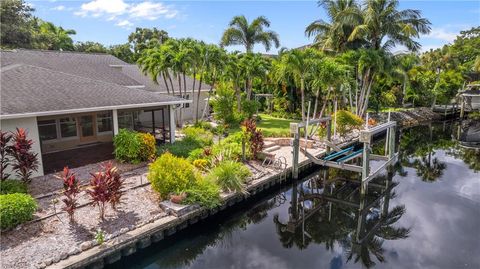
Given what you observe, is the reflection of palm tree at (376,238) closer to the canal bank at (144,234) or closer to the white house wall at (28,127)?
the canal bank at (144,234)

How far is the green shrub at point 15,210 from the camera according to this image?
7.83m

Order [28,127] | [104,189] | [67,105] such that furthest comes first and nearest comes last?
[67,105] < [28,127] < [104,189]

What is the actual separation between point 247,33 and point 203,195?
26.3 meters

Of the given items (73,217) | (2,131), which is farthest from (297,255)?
(2,131)

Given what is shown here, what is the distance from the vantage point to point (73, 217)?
8.59m

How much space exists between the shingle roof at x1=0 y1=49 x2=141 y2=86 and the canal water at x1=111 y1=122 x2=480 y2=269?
13284mm

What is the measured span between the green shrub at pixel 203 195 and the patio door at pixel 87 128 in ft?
33.2

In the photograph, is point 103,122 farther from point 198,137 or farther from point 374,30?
point 374,30

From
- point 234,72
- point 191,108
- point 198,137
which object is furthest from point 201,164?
point 191,108

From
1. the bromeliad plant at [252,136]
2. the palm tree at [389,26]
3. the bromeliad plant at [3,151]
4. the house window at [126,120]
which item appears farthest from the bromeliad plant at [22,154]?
the palm tree at [389,26]

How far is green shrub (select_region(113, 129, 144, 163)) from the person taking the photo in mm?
13430

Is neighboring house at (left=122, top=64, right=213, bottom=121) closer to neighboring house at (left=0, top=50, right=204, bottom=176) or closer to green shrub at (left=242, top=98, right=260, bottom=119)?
neighboring house at (left=0, top=50, right=204, bottom=176)

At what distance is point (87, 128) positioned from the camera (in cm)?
1772

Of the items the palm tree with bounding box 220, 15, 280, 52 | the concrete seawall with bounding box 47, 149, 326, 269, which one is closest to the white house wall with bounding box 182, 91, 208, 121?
the palm tree with bounding box 220, 15, 280, 52
